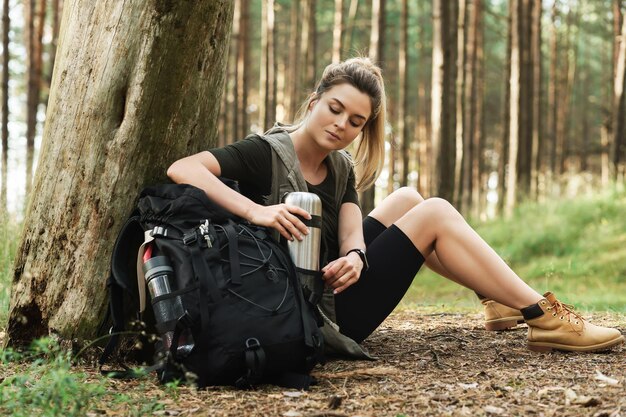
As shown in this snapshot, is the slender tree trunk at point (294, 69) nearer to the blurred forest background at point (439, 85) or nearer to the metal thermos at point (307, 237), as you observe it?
the blurred forest background at point (439, 85)

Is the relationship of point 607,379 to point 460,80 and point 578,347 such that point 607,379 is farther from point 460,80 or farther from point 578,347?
point 460,80

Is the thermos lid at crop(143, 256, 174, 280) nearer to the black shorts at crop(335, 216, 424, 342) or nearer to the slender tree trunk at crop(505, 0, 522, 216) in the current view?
the black shorts at crop(335, 216, 424, 342)

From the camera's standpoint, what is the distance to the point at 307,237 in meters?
3.10

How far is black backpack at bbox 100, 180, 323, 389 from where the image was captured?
2729 mm

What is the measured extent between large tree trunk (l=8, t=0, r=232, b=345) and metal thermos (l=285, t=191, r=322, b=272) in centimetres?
77

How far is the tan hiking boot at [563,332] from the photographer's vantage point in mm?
3541

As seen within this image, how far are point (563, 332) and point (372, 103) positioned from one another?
1.50 meters

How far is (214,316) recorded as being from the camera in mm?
2730

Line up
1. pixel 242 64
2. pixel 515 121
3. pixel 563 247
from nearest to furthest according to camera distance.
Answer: pixel 563 247, pixel 515 121, pixel 242 64

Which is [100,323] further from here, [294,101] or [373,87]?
[294,101]

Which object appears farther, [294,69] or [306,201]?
[294,69]

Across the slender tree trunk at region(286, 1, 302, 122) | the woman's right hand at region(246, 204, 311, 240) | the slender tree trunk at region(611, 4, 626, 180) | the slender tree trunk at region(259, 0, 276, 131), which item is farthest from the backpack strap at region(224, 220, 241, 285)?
the slender tree trunk at region(286, 1, 302, 122)

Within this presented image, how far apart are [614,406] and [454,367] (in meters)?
0.93

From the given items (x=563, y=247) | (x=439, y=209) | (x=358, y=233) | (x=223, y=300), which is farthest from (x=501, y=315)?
(x=563, y=247)
